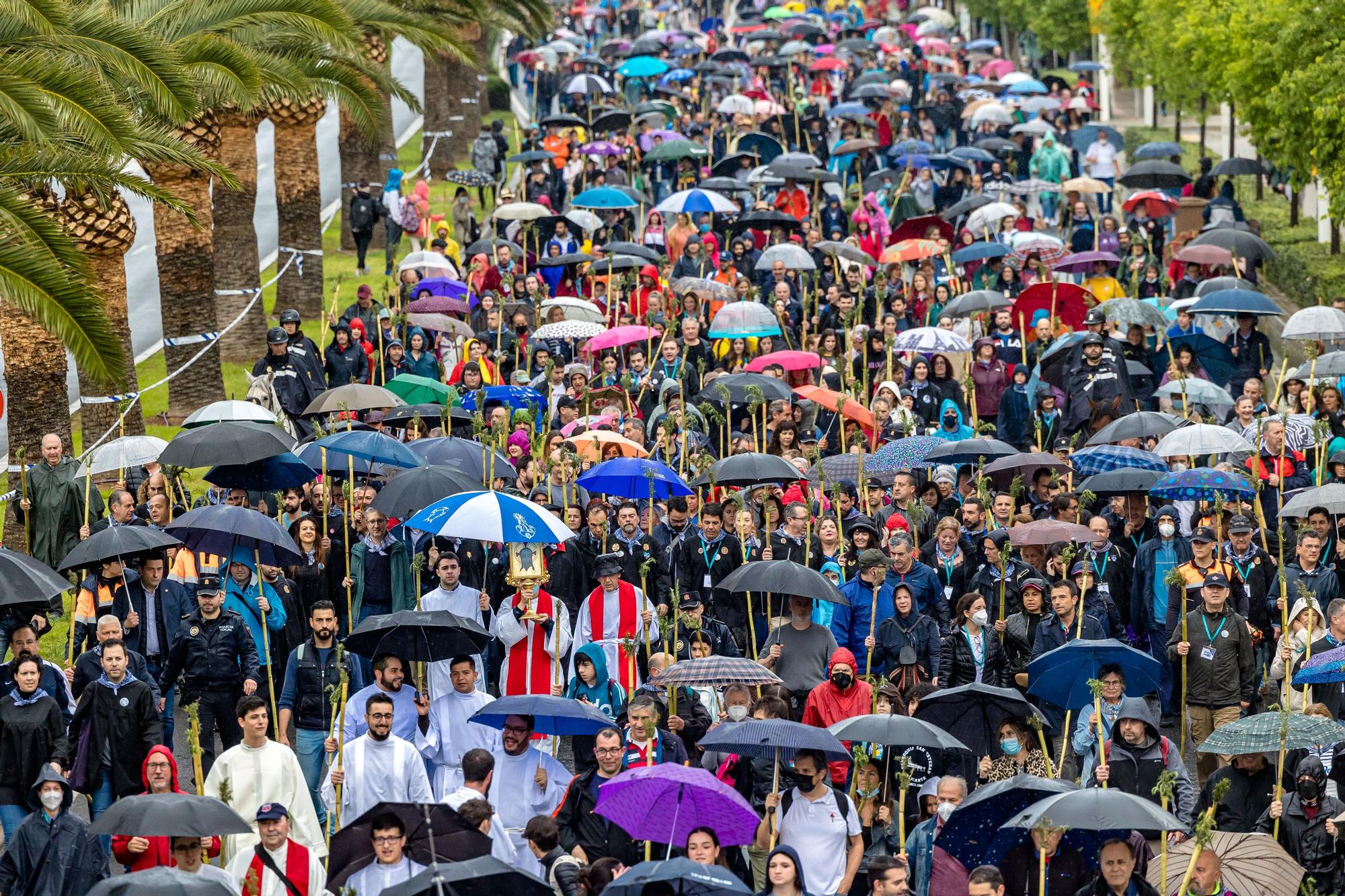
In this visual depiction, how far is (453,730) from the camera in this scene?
1350 cm

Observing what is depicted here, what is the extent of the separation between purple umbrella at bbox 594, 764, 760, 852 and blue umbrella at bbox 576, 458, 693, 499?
17.1 feet

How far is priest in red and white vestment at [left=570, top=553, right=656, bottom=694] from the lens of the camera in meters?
14.9

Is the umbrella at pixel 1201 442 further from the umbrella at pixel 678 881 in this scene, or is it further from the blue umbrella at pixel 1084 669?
the umbrella at pixel 678 881

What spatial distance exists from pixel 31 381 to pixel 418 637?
7639 mm

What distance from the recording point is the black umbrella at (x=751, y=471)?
16.6 m

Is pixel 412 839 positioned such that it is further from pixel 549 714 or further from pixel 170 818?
pixel 549 714

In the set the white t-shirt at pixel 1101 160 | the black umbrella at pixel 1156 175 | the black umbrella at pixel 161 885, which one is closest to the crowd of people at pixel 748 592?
the black umbrella at pixel 161 885

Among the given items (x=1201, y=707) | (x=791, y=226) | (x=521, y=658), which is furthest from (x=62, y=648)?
(x=791, y=226)

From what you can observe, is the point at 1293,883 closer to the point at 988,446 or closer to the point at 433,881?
the point at 433,881

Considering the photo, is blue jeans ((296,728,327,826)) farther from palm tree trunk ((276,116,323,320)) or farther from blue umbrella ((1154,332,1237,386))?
palm tree trunk ((276,116,323,320))

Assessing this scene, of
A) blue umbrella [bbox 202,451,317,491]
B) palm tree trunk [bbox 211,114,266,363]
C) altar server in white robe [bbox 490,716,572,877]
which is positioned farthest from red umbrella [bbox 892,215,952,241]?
altar server in white robe [bbox 490,716,572,877]

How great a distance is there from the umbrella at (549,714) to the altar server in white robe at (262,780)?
108cm

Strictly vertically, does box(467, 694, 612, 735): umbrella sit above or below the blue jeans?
above

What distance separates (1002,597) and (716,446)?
567cm
